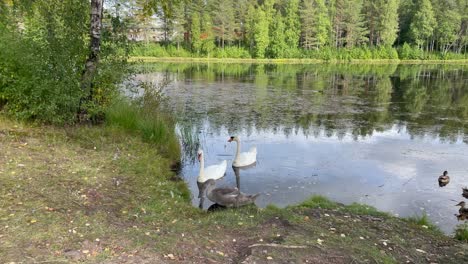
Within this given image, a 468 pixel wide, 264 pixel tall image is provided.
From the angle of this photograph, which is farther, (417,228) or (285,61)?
(285,61)

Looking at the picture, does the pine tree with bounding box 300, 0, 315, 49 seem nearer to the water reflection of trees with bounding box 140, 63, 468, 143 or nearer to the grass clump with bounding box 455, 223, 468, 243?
the water reflection of trees with bounding box 140, 63, 468, 143

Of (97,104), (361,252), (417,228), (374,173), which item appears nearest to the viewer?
(361,252)

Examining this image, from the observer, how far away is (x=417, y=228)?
6906mm

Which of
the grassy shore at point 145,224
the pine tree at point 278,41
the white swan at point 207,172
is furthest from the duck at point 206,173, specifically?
the pine tree at point 278,41

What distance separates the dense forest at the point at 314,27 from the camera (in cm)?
6353

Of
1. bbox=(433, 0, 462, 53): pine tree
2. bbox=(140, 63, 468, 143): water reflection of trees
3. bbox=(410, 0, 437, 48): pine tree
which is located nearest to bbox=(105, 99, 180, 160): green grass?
bbox=(140, 63, 468, 143): water reflection of trees

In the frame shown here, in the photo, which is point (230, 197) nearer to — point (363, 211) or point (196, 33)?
point (363, 211)

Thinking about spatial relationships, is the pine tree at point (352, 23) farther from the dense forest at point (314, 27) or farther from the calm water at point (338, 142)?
the calm water at point (338, 142)

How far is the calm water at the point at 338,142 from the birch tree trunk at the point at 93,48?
2153 millimetres

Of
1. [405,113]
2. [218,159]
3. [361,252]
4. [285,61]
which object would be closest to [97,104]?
[218,159]

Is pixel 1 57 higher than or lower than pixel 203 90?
higher

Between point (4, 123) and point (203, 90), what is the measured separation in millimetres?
15696

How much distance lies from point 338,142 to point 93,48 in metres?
8.13

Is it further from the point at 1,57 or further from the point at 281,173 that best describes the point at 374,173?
the point at 1,57
